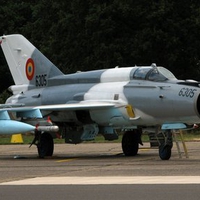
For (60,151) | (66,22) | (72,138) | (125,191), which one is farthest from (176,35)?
(125,191)

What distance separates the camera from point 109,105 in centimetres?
2320

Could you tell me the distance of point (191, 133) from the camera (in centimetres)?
4162

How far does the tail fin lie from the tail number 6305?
5573 mm

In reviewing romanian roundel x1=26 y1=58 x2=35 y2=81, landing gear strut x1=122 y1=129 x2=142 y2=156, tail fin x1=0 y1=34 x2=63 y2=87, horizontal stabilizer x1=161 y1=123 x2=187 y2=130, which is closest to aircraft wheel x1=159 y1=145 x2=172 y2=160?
horizontal stabilizer x1=161 y1=123 x2=187 y2=130

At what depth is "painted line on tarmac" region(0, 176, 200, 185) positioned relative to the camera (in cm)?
1526

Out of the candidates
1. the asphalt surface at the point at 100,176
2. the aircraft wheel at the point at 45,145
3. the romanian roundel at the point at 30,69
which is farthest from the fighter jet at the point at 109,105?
the asphalt surface at the point at 100,176

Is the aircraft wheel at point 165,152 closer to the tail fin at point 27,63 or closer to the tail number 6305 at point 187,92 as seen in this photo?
the tail number 6305 at point 187,92

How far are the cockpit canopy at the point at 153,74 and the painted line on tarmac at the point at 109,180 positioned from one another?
6.50 metres

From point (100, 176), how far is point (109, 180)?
1.20 meters

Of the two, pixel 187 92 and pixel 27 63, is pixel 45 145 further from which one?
pixel 187 92

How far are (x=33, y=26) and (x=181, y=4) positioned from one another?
38.9ft

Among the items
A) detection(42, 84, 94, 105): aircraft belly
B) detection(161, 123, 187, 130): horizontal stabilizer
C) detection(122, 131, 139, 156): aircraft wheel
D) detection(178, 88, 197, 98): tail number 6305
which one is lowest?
detection(122, 131, 139, 156): aircraft wheel

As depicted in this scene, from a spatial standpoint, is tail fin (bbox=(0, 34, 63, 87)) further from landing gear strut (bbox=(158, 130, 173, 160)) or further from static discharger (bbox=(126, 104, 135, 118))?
landing gear strut (bbox=(158, 130, 173, 160))

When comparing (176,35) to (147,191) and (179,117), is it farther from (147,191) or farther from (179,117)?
(147,191)
